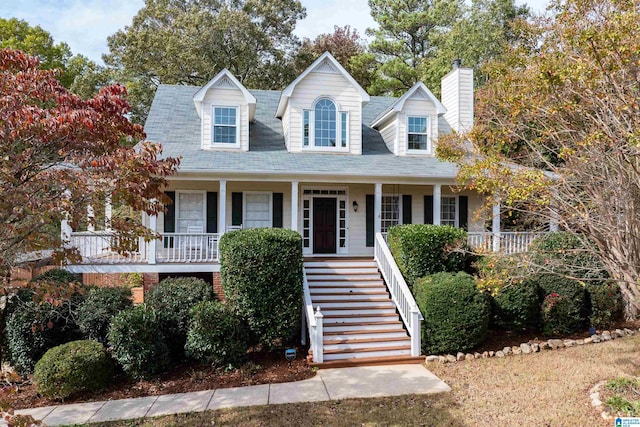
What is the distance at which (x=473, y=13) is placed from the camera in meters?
22.9

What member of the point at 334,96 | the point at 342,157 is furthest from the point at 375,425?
the point at 334,96

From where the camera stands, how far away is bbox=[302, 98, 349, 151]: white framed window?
13.2m

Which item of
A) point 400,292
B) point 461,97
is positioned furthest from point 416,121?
point 400,292

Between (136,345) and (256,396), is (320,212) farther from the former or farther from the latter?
(256,396)

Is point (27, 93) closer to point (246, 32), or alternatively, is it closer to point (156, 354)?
point (156, 354)

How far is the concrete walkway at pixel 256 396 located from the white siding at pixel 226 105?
8083 mm

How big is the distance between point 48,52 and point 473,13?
90.5ft

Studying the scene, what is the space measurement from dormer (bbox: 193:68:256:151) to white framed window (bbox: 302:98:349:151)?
79.2 inches

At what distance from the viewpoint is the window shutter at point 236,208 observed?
12909mm

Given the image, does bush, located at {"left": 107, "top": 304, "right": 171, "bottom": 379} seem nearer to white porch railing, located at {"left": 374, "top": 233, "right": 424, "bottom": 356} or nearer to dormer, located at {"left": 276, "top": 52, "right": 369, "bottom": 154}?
white porch railing, located at {"left": 374, "top": 233, "right": 424, "bottom": 356}

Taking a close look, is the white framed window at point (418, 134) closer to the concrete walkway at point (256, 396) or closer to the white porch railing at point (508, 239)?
the white porch railing at point (508, 239)

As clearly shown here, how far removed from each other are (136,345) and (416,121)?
433 inches

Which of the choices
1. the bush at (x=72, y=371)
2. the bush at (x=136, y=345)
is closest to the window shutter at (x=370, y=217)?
the bush at (x=136, y=345)

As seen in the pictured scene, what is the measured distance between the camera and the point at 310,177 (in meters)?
11.6
